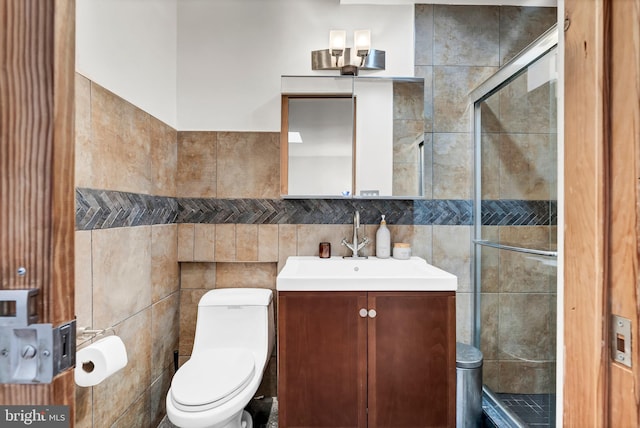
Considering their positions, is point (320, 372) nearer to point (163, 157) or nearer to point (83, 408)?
point (83, 408)

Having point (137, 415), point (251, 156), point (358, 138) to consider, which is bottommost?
point (137, 415)

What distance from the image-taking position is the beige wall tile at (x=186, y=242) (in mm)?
2178

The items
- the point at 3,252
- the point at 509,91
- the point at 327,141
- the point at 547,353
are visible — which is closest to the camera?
the point at 3,252

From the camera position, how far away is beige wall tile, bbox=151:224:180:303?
1876 mm

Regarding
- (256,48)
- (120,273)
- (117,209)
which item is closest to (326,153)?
(256,48)

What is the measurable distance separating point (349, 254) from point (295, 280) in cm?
66

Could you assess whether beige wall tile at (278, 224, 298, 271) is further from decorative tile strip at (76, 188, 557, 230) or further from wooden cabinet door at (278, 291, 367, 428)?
wooden cabinet door at (278, 291, 367, 428)

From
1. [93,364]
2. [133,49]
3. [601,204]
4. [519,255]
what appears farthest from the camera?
[519,255]

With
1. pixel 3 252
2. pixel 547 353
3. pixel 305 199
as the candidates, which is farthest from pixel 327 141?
pixel 3 252

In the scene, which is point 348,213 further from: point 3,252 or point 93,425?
point 3,252

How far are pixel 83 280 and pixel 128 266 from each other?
31 centimetres

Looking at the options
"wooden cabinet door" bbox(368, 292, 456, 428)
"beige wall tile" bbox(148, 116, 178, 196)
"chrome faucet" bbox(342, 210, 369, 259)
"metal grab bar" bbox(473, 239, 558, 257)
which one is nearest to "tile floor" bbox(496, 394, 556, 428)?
"wooden cabinet door" bbox(368, 292, 456, 428)

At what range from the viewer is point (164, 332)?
2.00 m

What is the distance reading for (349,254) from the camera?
221 centimetres
